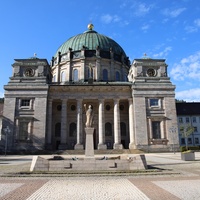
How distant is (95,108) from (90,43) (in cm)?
1921

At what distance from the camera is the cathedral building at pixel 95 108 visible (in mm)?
40531

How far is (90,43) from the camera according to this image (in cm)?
5616

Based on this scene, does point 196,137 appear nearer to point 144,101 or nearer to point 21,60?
point 144,101

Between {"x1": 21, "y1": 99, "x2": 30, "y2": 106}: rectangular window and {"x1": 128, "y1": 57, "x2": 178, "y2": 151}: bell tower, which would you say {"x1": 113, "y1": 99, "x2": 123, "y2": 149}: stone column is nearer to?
{"x1": 128, "y1": 57, "x2": 178, "y2": 151}: bell tower

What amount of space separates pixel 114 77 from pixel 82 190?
45.8m

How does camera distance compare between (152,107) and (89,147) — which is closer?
(89,147)

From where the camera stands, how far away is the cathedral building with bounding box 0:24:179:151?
4053 centimetres

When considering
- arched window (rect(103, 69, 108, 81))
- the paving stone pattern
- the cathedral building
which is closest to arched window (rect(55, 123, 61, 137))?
the cathedral building

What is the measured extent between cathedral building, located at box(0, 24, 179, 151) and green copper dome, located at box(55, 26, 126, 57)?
1356 centimetres

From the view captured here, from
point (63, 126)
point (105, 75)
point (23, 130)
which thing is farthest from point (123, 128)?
point (23, 130)

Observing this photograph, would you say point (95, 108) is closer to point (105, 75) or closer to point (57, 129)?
point (57, 129)

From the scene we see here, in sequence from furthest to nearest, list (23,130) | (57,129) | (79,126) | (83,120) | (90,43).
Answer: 1. (90,43)
2. (83,120)
3. (57,129)
4. (79,126)
5. (23,130)

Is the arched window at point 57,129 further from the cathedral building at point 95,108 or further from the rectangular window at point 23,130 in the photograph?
the rectangular window at point 23,130

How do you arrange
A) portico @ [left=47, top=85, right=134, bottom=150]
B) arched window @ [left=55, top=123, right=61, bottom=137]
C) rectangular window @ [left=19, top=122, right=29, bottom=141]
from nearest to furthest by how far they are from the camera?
rectangular window @ [left=19, top=122, right=29, bottom=141] < portico @ [left=47, top=85, right=134, bottom=150] < arched window @ [left=55, top=123, right=61, bottom=137]
